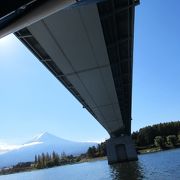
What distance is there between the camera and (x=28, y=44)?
40.4 ft

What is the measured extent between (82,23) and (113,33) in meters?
3.41

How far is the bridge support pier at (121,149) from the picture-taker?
70938 millimetres

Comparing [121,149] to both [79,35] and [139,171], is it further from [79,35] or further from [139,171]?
[79,35]

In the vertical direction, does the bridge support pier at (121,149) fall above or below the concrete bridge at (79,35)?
above

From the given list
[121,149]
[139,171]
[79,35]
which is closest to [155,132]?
[121,149]

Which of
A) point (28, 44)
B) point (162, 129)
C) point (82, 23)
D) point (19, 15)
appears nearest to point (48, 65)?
point (28, 44)

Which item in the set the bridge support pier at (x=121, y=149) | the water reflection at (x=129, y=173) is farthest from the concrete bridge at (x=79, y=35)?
the bridge support pier at (x=121, y=149)

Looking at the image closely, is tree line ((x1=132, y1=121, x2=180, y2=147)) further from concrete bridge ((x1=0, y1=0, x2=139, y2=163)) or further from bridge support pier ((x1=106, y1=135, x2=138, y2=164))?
concrete bridge ((x1=0, y1=0, x2=139, y2=163))

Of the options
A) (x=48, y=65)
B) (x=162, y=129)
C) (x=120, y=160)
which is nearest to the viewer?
(x=48, y=65)

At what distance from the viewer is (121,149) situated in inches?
2950

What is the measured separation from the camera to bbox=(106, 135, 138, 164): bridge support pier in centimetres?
7094

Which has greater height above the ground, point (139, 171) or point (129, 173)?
point (139, 171)

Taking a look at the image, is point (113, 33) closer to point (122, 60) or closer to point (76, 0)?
point (122, 60)

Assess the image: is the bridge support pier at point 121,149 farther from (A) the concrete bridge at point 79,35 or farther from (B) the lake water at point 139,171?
(A) the concrete bridge at point 79,35
